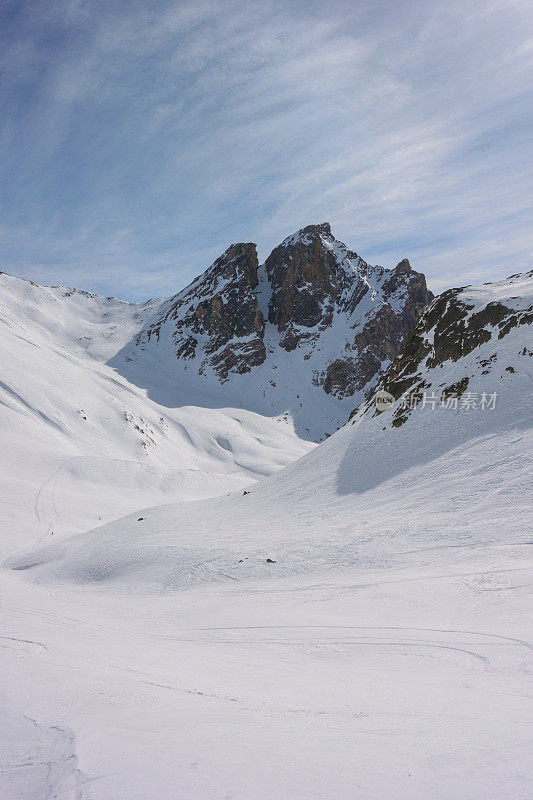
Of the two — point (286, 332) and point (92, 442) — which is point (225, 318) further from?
point (92, 442)

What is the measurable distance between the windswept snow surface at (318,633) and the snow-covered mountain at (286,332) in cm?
7803

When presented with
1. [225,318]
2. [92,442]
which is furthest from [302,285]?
[92,442]

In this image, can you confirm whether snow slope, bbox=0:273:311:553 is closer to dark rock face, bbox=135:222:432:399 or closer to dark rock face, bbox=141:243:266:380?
dark rock face, bbox=141:243:266:380

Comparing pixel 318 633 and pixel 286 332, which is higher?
pixel 286 332

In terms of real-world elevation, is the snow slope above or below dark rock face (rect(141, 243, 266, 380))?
below

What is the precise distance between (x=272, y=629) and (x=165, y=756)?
513 centimetres

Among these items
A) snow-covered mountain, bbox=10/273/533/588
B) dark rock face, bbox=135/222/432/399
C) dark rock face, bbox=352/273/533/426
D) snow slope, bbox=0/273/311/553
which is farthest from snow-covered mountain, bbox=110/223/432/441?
snow-covered mountain, bbox=10/273/533/588

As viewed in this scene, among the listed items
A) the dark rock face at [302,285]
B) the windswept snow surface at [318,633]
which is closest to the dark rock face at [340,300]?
the dark rock face at [302,285]

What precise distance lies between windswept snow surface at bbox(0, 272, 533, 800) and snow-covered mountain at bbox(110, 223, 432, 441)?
256 feet

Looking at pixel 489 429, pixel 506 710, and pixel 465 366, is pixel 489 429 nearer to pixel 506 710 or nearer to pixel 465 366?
pixel 465 366

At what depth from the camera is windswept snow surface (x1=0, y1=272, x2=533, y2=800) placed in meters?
3.10

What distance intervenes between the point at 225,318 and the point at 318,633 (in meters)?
117

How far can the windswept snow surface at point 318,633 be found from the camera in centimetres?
310

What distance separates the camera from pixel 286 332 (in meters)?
122
